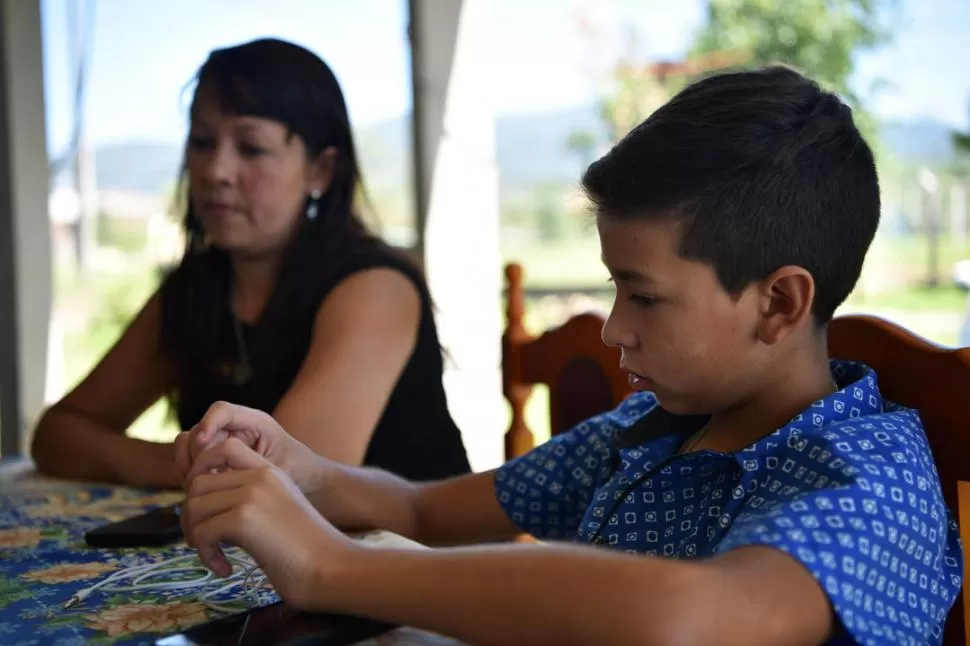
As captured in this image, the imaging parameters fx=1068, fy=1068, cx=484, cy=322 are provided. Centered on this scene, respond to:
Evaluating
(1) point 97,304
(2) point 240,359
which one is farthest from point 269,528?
(1) point 97,304

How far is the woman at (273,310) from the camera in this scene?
4.92ft

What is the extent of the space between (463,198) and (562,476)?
4.92 feet

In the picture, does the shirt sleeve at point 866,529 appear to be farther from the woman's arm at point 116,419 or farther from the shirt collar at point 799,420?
the woman's arm at point 116,419

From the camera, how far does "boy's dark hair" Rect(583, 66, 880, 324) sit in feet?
2.85

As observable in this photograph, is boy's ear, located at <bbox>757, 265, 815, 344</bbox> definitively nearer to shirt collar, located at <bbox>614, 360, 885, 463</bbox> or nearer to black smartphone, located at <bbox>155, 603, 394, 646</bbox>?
shirt collar, located at <bbox>614, 360, 885, 463</bbox>

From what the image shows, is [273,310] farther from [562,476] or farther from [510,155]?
[510,155]

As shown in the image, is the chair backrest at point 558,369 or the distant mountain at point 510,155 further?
the distant mountain at point 510,155

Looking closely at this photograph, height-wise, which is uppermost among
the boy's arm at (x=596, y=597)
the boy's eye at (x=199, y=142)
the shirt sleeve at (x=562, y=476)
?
the boy's eye at (x=199, y=142)

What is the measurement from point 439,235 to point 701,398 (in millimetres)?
1649

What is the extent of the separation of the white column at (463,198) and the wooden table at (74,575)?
45.7 inches

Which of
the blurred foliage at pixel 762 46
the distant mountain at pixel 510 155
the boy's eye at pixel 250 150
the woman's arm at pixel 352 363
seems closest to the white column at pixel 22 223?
the distant mountain at pixel 510 155

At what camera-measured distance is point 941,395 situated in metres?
0.94

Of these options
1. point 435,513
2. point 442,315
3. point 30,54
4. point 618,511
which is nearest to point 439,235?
point 442,315

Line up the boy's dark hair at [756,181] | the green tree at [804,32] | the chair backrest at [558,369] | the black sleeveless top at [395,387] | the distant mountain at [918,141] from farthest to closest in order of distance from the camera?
the green tree at [804,32], the distant mountain at [918,141], the black sleeveless top at [395,387], the chair backrest at [558,369], the boy's dark hair at [756,181]
